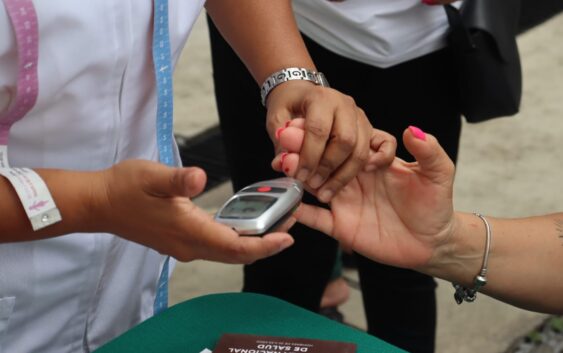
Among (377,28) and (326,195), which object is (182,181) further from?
(377,28)

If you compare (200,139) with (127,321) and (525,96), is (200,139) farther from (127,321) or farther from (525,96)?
(127,321)

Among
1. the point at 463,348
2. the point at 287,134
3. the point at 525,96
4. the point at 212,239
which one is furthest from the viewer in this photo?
the point at 525,96

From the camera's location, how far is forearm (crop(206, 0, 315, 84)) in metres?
1.51

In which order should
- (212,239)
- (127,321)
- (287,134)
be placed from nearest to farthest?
1. (212,239)
2. (287,134)
3. (127,321)

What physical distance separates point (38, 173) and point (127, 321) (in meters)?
0.44

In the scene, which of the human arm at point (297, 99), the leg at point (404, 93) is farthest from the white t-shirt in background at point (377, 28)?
the human arm at point (297, 99)

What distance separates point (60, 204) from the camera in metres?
1.09

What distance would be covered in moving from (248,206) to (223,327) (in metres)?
0.25

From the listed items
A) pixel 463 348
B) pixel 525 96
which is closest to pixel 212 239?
pixel 463 348

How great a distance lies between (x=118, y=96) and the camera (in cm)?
129

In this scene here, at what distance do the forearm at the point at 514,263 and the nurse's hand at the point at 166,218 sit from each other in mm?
502

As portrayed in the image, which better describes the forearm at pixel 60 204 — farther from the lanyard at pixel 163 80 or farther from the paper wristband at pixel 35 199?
the lanyard at pixel 163 80

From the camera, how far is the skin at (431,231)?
141 cm

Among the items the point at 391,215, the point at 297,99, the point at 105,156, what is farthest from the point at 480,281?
the point at 105,156
